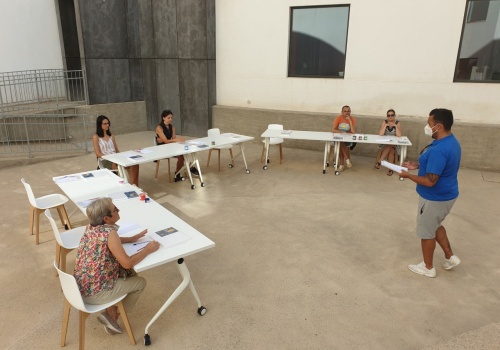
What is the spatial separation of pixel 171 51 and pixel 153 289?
8252 millimetres

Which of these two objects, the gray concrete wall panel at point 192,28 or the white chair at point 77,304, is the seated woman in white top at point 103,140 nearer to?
the white chair at point 77,304

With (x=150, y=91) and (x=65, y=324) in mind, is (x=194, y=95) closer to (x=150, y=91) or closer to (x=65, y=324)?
(x=150, y=91)

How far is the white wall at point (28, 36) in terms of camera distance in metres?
9.16

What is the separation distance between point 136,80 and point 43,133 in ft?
10.6

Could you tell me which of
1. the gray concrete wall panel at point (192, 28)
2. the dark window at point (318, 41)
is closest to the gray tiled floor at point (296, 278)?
the dark window at point (318, 41)

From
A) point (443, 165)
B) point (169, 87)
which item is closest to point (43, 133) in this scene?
point (169, 87)

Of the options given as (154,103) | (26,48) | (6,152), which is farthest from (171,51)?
(6,152)

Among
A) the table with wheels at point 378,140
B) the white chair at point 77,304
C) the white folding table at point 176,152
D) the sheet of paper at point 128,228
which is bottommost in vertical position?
the white chair at point 77,304

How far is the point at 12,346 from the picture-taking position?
113 inches

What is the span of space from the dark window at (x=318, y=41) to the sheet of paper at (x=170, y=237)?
6717mm

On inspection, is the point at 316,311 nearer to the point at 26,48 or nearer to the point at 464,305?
the point at 464,305

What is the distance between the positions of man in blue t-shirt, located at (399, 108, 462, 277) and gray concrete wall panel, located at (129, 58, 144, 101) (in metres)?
9.52

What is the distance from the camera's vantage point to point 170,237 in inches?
120

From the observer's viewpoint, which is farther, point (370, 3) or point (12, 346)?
point (370, 3)
